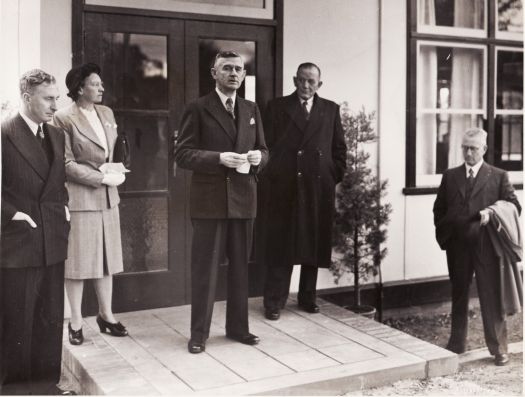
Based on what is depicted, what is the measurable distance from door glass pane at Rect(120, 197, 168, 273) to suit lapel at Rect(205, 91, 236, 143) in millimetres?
1287

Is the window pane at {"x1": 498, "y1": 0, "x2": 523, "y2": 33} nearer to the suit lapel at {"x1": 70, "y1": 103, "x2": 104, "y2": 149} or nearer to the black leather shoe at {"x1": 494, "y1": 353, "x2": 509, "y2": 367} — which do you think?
the black leather shoe at {"x1": 494, "y1": 353, "x2": 509, "y2": 367}

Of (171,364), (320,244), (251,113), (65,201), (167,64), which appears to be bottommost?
(171,364)

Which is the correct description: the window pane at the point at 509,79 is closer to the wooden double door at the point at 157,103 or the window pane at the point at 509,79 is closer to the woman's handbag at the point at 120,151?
the wooden double door at the point at 157,103

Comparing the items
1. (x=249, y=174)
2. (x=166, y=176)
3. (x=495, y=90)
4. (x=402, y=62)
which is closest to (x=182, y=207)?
(x=166, y=176)

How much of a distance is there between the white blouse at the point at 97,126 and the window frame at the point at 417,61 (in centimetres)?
301

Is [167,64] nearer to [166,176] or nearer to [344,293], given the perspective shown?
[166,176]

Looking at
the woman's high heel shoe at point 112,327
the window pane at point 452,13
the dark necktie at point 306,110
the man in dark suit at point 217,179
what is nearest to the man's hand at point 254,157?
the man in dark suit at point 217,179

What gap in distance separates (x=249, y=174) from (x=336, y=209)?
1.55m

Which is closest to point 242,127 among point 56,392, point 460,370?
point 56,392

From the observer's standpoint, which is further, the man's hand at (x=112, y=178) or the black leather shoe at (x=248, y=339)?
the black leather shoe at (x=248, y=339)

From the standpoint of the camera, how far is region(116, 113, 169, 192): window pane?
5582 mm

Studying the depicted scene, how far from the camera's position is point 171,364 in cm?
448

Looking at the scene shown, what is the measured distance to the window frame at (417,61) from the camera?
21.4 feet

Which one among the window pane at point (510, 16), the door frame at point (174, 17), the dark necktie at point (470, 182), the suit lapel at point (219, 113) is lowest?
the dark necktie at point (470, 182)
